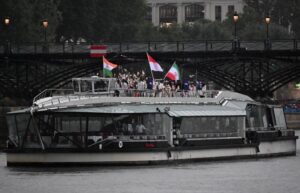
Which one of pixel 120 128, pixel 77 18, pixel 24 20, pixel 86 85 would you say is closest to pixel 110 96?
pixel 86 85

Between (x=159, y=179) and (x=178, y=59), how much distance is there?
178 feet

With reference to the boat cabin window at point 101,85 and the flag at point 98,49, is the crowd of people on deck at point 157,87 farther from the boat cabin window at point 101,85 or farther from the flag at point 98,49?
the flag at point 98,49

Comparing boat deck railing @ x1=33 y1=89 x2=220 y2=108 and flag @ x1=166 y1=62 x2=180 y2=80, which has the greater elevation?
flag @ x1=166 y1=62 x2=180 y2=80

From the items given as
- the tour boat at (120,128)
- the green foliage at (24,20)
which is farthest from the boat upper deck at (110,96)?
the green foliage at (24,20)

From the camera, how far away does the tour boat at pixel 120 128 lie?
80.2 meters

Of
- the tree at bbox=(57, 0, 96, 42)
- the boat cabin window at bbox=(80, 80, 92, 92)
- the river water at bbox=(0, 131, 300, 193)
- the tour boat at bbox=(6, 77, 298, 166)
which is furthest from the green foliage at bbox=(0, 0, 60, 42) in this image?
the river water at bbox=(0, 131, 300, 193)

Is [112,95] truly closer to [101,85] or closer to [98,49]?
[101,85]

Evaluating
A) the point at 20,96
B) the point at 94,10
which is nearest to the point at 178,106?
the point at 20,96

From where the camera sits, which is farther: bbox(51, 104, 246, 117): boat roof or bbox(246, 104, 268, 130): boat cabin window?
bbox(246, 104, 268, 130): boat cabin window

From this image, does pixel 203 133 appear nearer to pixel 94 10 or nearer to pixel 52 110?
pixel 52 110

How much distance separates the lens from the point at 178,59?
130 m

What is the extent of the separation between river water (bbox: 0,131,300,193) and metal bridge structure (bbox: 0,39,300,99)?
136 feet

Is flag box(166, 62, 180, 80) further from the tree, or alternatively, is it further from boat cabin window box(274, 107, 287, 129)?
the tree

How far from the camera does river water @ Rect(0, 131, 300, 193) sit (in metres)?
72.4
